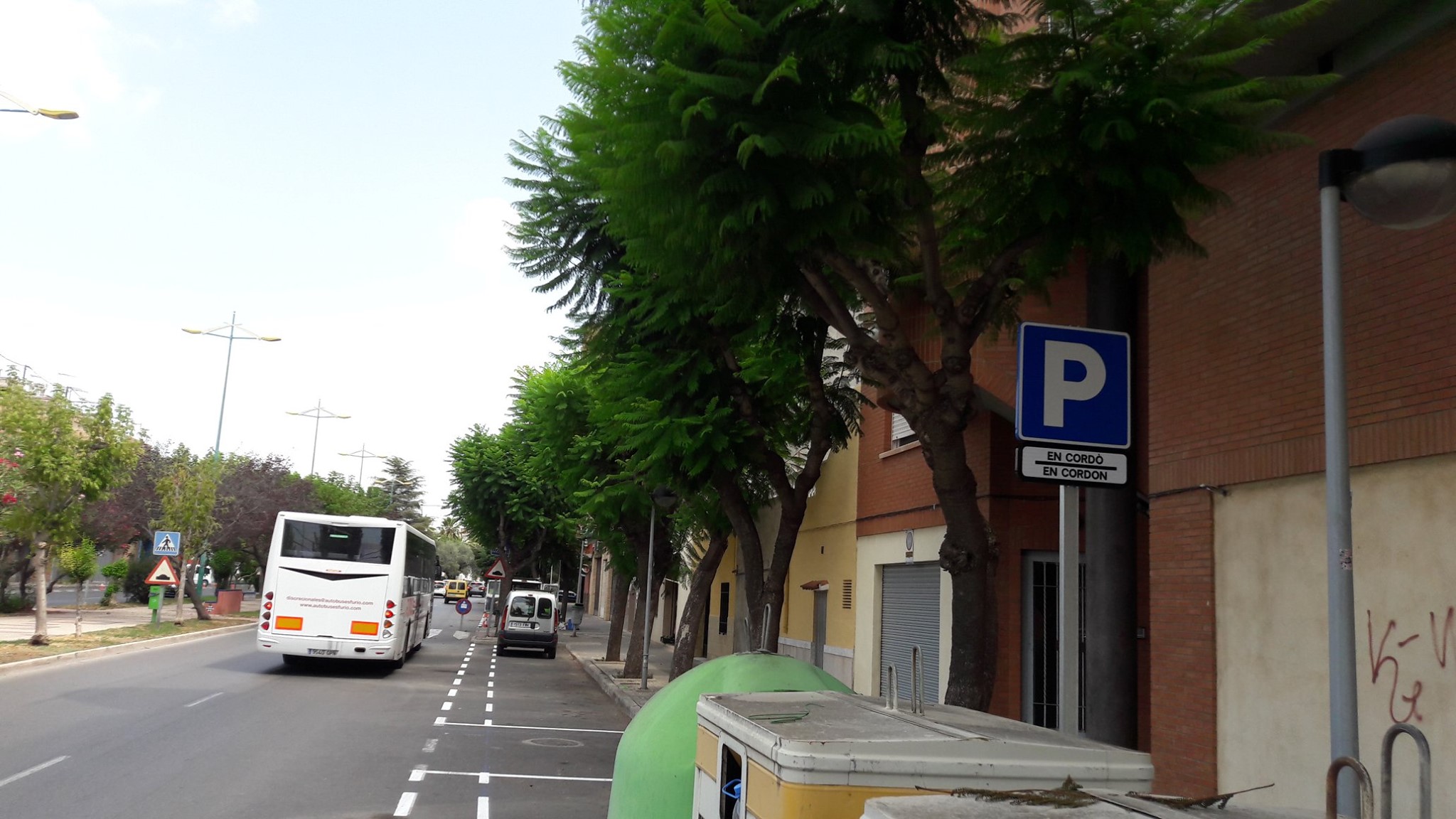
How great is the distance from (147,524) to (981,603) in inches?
1745

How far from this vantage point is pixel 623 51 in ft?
25.3

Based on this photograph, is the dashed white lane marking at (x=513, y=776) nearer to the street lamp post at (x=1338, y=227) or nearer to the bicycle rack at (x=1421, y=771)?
the street lamp post at (x=1338, y=227)

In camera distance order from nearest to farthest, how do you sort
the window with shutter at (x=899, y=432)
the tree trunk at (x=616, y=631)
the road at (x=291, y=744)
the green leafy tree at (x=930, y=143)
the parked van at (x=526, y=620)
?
the green leafy tree at (x=930, y=143) → the road at (x=291, y=744) → the window with shutter at (x=899, y=432) → the tree trunk at (x=616, y=631) → the parked van at (x=526, y=620)

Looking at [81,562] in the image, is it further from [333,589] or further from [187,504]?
[333,589]

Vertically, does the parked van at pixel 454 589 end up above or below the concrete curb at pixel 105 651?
above

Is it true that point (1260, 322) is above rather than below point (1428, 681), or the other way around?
above

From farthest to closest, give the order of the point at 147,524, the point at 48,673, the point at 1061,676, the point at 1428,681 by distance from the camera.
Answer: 1. the point at 147,524
2. the point at 48,673
3. the point at 1428,681
4. the point at 1061,676

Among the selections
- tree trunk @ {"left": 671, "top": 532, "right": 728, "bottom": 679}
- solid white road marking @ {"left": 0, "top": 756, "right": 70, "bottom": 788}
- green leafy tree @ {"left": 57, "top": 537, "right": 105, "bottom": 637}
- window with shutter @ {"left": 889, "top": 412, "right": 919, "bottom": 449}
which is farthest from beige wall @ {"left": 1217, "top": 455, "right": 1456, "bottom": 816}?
green leafy tree @ {"left": 57, "top": 537, "right": 105, "bottom": 637}

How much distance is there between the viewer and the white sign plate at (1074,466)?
5488 millimetres

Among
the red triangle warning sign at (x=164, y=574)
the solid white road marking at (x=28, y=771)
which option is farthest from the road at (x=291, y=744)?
the red triangle warning sign at (x=164, y=574)

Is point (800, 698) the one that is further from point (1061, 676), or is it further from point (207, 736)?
point (207, 736)

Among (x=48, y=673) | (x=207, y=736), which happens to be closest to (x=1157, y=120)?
(x=207, y=736)

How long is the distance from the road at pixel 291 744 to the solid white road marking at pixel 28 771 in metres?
0.03

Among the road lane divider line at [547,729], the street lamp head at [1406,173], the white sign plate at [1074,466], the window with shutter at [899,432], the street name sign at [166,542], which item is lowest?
the road lane divider line at [547,729]
